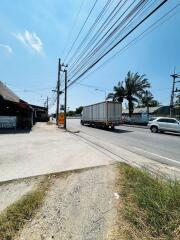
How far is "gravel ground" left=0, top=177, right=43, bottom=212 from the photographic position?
446cm

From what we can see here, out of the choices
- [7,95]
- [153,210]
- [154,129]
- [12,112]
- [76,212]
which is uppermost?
[7,95]

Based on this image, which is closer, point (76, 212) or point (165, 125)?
point (76, 212)

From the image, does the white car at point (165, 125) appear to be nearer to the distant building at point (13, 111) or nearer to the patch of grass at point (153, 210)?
the distant building at point (13, 111)

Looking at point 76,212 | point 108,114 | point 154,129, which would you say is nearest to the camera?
point 76,212

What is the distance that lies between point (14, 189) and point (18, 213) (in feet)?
4.69

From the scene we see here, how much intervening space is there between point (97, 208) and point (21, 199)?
1.66 metres

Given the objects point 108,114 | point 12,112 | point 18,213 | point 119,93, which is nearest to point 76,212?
point 18,213

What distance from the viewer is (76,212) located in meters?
3.95

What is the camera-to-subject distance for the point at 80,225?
3551 millimetres

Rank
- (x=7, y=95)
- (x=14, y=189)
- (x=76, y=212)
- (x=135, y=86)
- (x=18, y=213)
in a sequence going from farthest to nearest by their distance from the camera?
(x=135, y=86) < (x=7, y=95) < (x=14, y=189) < (x=76, y=212) < (x=18, y=213)

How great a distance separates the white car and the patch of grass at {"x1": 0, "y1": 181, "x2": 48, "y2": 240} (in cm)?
1918

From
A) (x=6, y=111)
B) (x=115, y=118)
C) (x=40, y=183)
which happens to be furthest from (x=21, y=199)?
(x=6, y=111)

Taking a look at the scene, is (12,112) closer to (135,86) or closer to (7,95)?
(7,95)

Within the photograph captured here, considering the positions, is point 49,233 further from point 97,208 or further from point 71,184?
point 71,184
